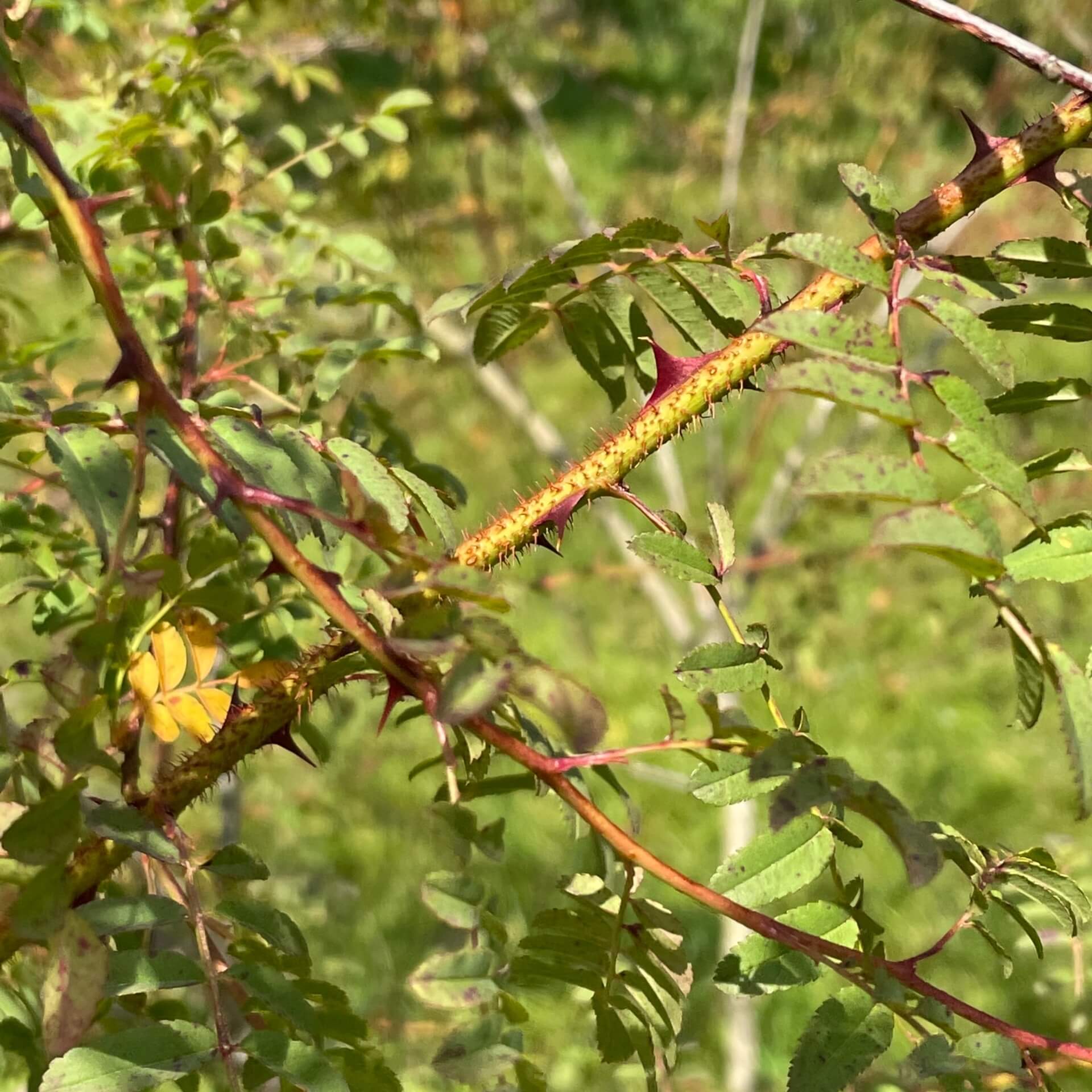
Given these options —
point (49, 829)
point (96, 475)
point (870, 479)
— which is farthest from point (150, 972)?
point (870, 479)

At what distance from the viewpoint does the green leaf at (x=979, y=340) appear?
25.6 inches

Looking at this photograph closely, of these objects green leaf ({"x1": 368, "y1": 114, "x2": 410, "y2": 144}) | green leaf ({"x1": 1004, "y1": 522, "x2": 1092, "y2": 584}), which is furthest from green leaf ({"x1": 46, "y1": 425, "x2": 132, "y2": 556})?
green leaf ({"x1": 368, "y1": 114, "x2": 410, "y2": 144})

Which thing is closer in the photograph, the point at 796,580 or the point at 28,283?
the point at 796,580

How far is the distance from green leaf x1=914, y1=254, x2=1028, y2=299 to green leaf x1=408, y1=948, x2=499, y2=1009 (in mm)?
475

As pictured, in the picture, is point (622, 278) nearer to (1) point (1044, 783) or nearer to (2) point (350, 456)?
(2) point (350, 456)

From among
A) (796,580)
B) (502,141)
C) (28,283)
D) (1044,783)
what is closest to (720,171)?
(502,141)

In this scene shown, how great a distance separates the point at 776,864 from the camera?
0.75m

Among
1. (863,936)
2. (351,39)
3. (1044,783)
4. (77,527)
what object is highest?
(351,39)

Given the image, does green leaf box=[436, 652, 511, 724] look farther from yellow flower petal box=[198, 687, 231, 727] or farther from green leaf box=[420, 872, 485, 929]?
yellow flower petal box=[198, 687, 231, 727]

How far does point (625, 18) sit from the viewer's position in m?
6.27

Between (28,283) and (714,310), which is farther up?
(714,310)

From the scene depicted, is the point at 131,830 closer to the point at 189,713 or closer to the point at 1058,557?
the point at 189,713

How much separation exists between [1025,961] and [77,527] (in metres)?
1.97

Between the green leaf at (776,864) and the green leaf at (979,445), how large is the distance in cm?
27
